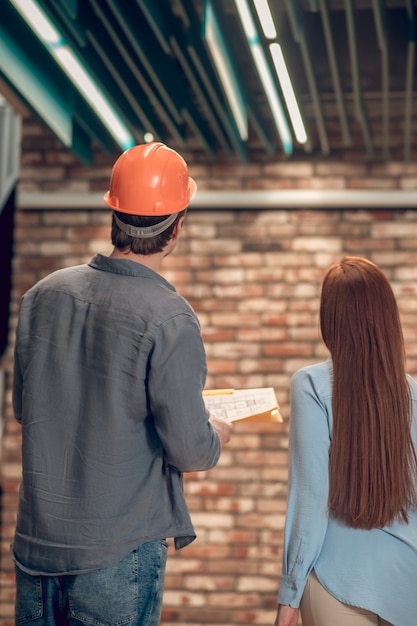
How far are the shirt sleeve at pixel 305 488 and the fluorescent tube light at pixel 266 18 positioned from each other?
1846 mm

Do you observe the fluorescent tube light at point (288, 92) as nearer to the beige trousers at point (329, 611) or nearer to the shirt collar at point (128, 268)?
the shirt collar at point (128, 268)

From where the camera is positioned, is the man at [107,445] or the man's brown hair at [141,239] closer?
the man at [107,445]

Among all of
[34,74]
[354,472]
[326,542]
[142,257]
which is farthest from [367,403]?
[34,74]

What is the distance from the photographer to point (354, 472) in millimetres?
2162

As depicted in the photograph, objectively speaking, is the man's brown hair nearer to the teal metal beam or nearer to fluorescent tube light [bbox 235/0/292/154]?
fluorescent tube light [bbox 235/0/292/154]

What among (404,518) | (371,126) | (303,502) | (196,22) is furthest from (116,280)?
(371,126)

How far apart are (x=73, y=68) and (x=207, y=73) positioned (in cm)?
66

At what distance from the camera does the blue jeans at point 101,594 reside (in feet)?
5.85

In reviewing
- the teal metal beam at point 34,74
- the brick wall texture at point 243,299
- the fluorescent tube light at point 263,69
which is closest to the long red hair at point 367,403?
the fluorescent tube light at point 263,69

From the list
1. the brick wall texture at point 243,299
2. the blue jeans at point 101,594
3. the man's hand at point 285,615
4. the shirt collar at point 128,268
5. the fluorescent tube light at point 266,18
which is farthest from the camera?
the brick wall texture at point 243,299

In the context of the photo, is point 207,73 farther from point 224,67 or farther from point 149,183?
point 149,183

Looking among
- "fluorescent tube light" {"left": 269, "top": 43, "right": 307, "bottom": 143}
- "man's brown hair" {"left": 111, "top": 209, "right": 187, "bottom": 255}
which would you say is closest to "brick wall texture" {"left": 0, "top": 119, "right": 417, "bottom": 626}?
"fluorescent tube light" {"left": 269, "top": 43, "right": 307, "bottom": 143}

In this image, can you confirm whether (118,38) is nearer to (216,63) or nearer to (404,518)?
(216,63)

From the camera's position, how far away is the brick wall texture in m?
5.37
